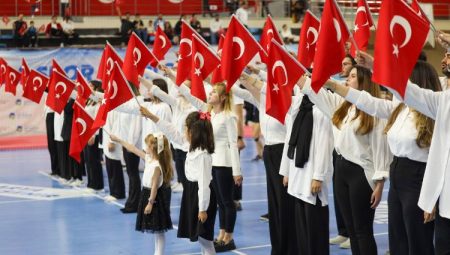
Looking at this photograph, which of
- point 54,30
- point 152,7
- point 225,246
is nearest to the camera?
point 225,246

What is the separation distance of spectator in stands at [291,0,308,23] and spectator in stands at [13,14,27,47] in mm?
9509

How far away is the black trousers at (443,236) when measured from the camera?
485 cm

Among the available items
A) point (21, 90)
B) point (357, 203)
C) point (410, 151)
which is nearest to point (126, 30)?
point (21, 90)

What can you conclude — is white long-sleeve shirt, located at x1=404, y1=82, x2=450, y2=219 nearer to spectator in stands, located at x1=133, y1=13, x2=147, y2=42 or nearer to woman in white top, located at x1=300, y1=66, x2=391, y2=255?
woman in white top, located at x1=300, y1=66, x2=391, y2=255

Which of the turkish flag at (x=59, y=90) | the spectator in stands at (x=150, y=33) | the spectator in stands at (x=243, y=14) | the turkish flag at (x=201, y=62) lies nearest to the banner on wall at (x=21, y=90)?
the spectator in stands at (x=150, y=33)

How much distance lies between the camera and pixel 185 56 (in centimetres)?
949

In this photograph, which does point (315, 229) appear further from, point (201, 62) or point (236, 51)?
point (201, 62)

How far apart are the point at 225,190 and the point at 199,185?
4.07ft

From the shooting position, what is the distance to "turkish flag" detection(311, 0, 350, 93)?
5441 mm

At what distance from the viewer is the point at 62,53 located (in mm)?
21359

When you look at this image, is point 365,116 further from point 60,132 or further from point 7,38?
point 7,38

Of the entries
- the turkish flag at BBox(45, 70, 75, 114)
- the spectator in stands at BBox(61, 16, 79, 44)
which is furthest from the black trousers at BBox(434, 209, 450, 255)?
the spectator in stands at BBox(61, 16, 79, 44)

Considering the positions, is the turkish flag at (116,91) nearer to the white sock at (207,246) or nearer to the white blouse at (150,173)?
the white blouse at (150,173)

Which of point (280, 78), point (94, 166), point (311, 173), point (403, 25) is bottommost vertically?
point (94, 166)
